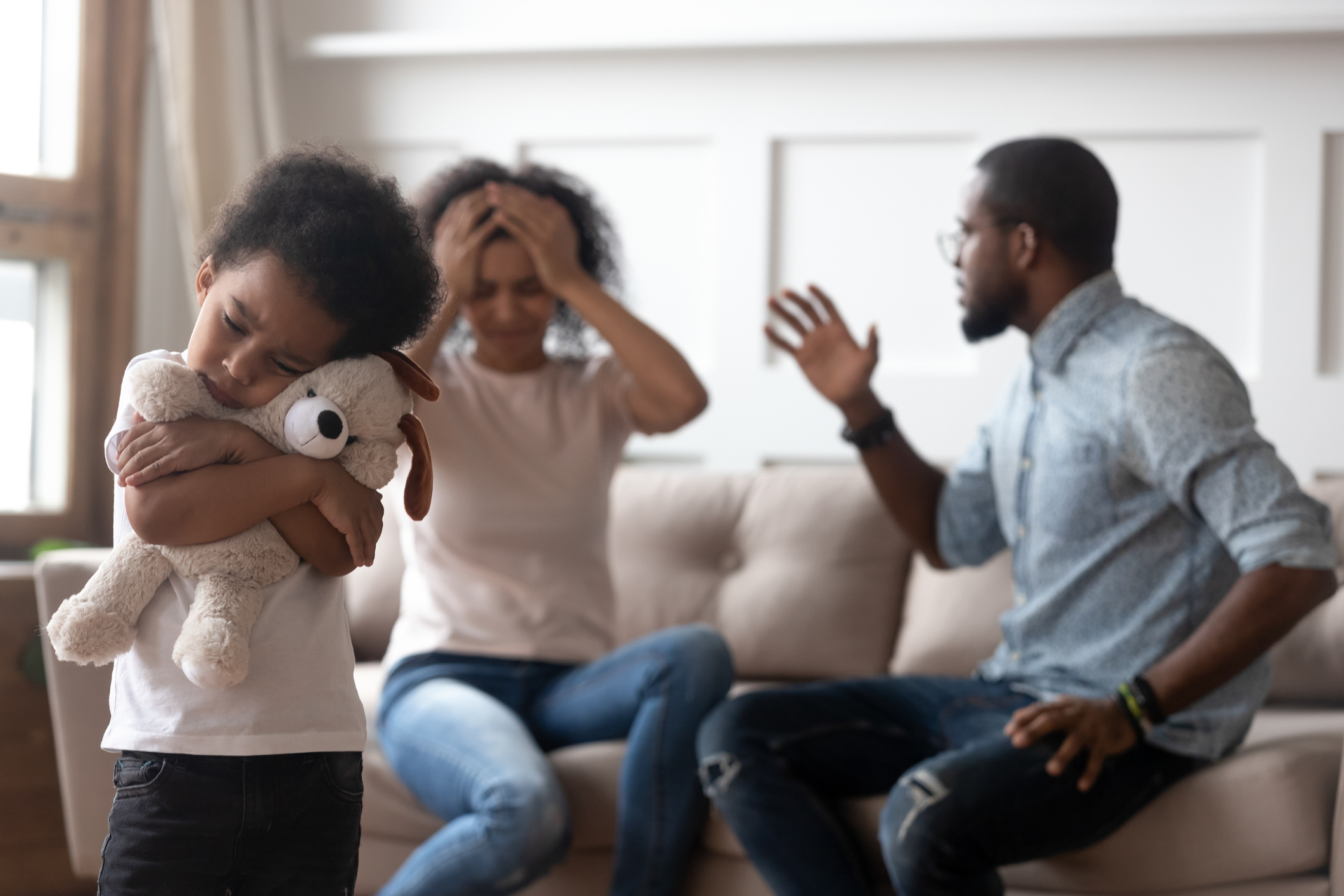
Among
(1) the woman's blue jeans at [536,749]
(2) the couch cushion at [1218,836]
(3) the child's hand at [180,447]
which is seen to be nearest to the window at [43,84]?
(1) the woman's blue jeans at [536,749]

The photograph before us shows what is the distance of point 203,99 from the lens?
2.44 metres

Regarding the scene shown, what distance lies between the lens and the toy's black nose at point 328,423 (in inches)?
28.6

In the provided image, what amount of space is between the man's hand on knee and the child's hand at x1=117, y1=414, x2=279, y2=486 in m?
0.88

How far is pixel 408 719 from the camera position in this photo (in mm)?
1451

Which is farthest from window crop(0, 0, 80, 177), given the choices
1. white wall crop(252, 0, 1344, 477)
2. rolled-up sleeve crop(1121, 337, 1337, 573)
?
rolled-up sleeve crop(1121, 337, 1337, 573)

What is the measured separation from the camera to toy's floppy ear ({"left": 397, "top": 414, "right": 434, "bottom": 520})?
2.60 feet

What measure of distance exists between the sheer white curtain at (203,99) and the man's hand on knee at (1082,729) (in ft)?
5.98

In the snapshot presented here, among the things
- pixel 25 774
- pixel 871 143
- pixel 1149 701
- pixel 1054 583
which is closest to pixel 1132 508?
pixel 1054 583

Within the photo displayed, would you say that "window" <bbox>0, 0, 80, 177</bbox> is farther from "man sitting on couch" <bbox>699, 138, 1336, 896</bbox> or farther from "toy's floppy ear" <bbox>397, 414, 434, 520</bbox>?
"toy's floppy ear" <bbox>397, 414, 434, 520</bbox>

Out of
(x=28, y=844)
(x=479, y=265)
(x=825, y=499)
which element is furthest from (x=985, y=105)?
(x=28, y=844)

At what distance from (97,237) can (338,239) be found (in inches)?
76.0

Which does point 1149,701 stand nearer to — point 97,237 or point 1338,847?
point 1338,847

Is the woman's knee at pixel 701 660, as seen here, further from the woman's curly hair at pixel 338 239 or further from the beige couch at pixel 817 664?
the woman's curly hair at pixel 338 239

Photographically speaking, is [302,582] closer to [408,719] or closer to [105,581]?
[105,581]
